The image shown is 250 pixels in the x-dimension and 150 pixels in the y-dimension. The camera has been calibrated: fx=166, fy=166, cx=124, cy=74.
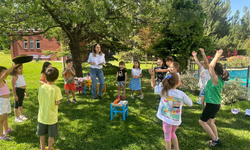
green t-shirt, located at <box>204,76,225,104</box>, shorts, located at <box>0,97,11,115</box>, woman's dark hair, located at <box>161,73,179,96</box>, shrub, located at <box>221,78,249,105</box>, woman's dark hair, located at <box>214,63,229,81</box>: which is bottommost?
shrub, located at <box>221,78,249,105</box>

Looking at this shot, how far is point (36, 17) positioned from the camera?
845 centimetres

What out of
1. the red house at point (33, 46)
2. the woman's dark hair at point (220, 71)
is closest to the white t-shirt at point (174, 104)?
the woman's dark hair at point (220, 71)

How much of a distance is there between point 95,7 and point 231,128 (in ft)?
19.7

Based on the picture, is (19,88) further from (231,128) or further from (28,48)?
(28,48)

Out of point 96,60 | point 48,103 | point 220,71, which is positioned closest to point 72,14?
point 96,60

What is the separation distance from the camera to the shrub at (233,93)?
6.19 meters

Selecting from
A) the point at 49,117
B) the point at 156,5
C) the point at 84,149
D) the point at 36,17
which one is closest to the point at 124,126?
the point at 84,149

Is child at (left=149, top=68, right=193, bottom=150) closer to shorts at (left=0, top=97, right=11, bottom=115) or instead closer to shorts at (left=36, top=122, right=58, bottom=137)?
shorts at (left=36, top=122, right=58, bottom=137)

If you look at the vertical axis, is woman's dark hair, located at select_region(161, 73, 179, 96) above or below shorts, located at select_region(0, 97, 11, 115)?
above

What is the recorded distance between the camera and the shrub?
244 inches

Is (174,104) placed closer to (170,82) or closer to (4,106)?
(170,82)

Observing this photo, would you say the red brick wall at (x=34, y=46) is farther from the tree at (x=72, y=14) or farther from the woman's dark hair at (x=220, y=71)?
the woman's dark hair at (x=220, y=71)

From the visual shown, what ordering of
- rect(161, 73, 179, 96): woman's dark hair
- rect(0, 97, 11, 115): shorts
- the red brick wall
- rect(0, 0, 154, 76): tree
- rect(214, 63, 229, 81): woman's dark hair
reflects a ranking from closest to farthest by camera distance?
1. rect(161, 73, 179, 96): woman's dark hair
2. rect(214, 63, 229, 81): woman's dark hair
3. rect(0, 97, 11, 115): shorts
4. rect(0, 0, 154, 76): tree
5. the red brick wall

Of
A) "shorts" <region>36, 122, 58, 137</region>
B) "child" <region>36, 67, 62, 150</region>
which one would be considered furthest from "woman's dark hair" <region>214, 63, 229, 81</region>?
"shorts" <region>36, 122, 58, 137</region>
